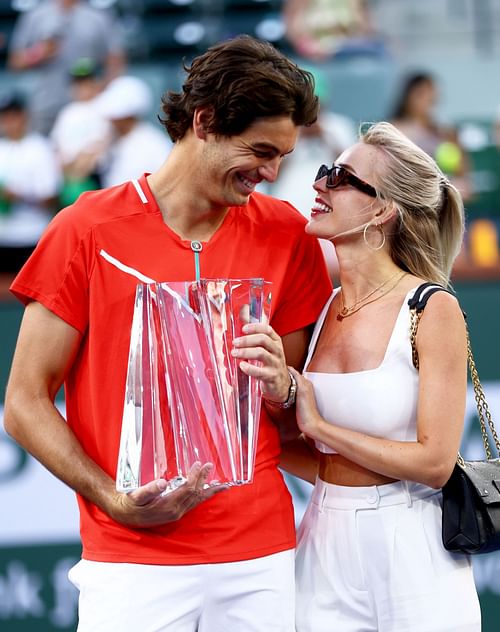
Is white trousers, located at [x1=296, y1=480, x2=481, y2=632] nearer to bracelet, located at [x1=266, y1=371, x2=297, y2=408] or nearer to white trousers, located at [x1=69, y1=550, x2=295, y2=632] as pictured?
white trousers, located at [x1=69, y1=550, x2=295, y2=632]

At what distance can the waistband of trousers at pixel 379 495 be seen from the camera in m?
2.61

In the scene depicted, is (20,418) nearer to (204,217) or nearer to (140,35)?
(204,217)

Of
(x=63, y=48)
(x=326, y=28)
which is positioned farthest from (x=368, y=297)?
(x=326, y=28)

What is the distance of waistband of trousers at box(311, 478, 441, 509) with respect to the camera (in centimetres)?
261

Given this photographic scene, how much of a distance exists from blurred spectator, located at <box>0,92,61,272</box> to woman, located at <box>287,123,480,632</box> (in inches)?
132

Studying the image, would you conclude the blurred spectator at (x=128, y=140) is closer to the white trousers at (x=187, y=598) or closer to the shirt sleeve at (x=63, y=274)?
the shirt sleeve at (x=63, y=274)

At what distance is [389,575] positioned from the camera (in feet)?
8.43

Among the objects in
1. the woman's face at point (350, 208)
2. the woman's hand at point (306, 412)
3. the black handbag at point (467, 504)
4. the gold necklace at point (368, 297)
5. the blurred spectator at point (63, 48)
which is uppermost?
the blurred spectator at point (63, 48)

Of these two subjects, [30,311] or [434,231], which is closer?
[30,311]

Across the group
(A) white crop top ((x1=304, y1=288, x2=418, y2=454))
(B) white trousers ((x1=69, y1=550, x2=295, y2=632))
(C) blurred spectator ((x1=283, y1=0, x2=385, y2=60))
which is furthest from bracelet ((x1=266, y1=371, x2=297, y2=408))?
(C) blurred spectator ((x1=283, y1=0, x2=385, y2=60))

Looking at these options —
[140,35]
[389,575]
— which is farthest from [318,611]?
[140,35]

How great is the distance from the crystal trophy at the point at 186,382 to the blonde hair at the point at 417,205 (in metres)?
0.54

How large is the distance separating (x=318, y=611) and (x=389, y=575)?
7.6 inches

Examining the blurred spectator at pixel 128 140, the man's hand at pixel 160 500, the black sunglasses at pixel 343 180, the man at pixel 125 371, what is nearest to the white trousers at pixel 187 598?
the man at pixel 125 371
